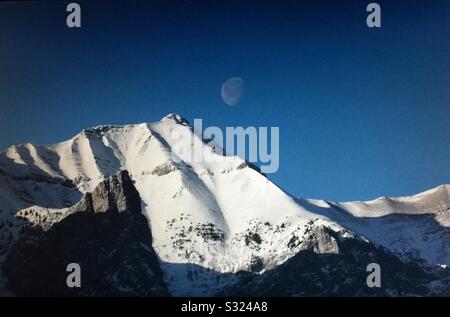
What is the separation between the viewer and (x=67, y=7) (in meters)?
150
